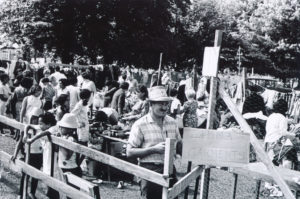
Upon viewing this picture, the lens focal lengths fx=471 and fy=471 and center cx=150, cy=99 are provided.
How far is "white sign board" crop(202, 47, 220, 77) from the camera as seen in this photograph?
4432mm

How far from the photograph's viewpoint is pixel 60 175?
5988 mm

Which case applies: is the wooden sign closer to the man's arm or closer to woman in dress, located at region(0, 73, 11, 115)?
the man's arm

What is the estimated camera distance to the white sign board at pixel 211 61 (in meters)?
4.43

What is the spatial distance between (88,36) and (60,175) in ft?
96.8

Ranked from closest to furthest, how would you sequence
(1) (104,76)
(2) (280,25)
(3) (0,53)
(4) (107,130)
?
(4) (107,130)
(1) (104,76)
(2) (280,25)
(3) (0,53)

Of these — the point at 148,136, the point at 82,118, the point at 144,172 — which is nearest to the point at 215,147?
the point at 144,172

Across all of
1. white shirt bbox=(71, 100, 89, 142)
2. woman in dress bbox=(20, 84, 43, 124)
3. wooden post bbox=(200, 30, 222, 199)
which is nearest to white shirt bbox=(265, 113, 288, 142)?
white shirt bbox=(71, 100, 89, 142)

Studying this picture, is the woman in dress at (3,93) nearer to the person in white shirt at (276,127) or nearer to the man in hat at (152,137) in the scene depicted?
the person in white shirt at (276,127)

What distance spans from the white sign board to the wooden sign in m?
0.59

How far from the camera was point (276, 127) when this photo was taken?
27.2 ft

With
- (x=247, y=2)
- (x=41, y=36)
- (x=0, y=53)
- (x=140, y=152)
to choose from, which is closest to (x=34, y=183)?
(x=140, y=152)

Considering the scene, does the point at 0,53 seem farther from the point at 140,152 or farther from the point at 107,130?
the point at 140,152

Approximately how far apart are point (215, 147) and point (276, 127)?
14.2ft

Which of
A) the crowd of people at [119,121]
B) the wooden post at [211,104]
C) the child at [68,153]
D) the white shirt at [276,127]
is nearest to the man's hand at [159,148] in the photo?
the crowd of people at [119,121]
